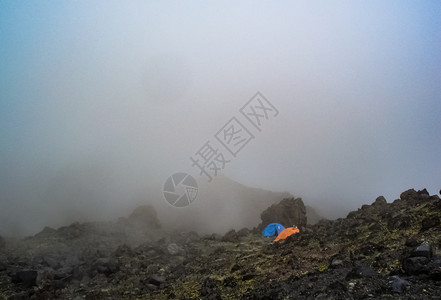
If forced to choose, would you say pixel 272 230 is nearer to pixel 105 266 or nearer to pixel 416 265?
pixel 105 266

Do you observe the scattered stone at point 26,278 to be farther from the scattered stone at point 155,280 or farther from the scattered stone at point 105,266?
the scattered stone at point 155,280

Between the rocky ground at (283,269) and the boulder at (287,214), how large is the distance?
12717mm

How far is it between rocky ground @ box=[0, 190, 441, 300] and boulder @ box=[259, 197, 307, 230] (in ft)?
41.7

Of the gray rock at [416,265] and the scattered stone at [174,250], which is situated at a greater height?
the scattered stone at [174,250]

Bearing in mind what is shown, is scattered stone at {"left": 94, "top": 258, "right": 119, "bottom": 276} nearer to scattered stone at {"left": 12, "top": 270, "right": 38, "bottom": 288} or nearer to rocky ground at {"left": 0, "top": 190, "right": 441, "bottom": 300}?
rocky ground at {"left": 0, "top": 190, "right": 441, "bottom": 300}

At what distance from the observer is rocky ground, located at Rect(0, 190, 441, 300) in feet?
18.3

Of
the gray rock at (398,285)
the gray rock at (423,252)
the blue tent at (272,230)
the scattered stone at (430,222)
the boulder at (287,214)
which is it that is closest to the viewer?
the gray rock at (398,285)

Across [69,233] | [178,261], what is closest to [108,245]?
[69,233]

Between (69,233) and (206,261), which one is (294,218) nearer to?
(206,261)

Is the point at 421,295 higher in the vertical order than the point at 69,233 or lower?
lower

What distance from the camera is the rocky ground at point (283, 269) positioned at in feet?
18.3

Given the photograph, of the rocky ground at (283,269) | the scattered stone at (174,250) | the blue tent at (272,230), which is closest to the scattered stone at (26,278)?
the rocky ground at (283,269)

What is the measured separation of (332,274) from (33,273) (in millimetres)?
11916

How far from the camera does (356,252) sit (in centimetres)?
793
